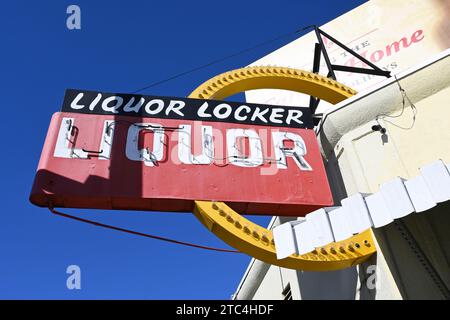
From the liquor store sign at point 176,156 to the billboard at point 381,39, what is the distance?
9680 mm

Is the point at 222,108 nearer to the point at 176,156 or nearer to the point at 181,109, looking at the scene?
the point at 181,109

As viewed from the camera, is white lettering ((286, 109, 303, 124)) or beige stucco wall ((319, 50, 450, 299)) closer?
beige stucco wall ((319, 50, 450, 299))

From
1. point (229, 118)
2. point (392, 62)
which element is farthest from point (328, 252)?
point (392, 62)

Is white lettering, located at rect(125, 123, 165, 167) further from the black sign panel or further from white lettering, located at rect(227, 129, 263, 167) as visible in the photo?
white lettering, located at rect(227, 129, 263, 167)

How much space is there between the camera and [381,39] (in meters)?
17.4

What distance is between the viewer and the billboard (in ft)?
52.6

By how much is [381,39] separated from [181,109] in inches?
523

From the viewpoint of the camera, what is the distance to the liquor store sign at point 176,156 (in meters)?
5.84

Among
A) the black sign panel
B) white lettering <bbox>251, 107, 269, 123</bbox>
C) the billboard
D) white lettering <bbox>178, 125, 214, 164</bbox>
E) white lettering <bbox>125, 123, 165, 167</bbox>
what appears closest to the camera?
white lettering <bbox>125, 123, 165, 167</bbox>

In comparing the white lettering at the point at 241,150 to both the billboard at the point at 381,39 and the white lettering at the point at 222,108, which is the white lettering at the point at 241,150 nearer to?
the white lettering at the point at 222,108

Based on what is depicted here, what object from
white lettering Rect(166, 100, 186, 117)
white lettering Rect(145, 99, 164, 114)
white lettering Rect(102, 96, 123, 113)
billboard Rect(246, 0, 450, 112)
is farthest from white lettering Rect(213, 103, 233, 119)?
billboard Rect(246, 0, 450, 112)

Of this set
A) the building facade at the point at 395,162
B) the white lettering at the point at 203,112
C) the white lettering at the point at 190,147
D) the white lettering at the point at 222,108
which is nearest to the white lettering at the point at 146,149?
the white lettering at the point at 190,147

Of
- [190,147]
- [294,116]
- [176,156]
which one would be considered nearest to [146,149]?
[176,156]

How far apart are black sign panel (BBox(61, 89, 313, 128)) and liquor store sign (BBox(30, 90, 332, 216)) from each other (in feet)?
0.06
